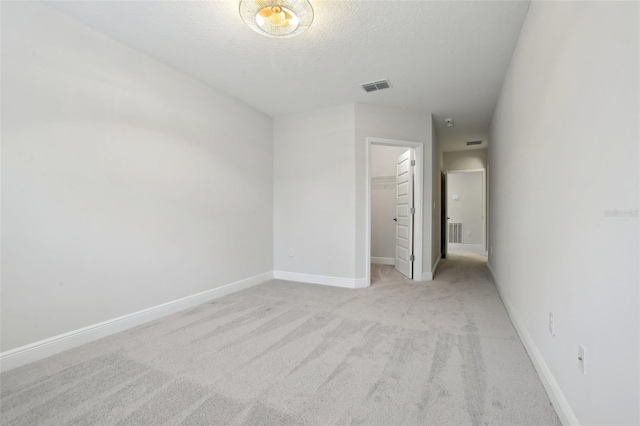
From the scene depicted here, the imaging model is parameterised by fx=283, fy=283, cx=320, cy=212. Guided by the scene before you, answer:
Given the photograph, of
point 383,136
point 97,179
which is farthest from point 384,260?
point 97,179

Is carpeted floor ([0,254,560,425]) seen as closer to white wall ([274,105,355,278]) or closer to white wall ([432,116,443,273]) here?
white wall ([274,105,355,278])

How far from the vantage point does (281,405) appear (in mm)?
1479

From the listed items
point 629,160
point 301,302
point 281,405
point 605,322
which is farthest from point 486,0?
point 301,302

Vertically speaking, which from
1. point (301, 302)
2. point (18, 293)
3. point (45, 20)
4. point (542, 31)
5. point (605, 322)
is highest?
point (45, 20)

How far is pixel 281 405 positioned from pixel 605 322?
1446mm

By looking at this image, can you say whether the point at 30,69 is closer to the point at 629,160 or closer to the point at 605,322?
the point at 629,160

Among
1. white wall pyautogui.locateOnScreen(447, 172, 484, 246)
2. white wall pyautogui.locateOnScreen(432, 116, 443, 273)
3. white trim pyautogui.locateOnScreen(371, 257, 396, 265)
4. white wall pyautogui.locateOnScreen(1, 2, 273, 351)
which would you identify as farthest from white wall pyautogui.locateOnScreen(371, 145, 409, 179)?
white wall pyautogui.locateOnScreen(1, 2, 273, 351)

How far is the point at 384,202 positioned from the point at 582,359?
181 inches

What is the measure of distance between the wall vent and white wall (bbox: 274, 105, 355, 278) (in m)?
5.11

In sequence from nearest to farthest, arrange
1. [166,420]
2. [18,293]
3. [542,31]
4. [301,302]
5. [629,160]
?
[629,160]
[166,420]
[542,31]
[18,293]
[301,302]

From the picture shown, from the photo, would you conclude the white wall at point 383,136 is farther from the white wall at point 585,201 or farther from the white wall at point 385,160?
the white wall at point 585,201

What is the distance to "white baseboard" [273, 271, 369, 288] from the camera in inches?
150

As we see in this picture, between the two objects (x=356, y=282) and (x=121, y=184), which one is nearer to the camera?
(x=121, y=184)

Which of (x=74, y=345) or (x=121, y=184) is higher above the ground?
Answer: (x=121, y=184)
